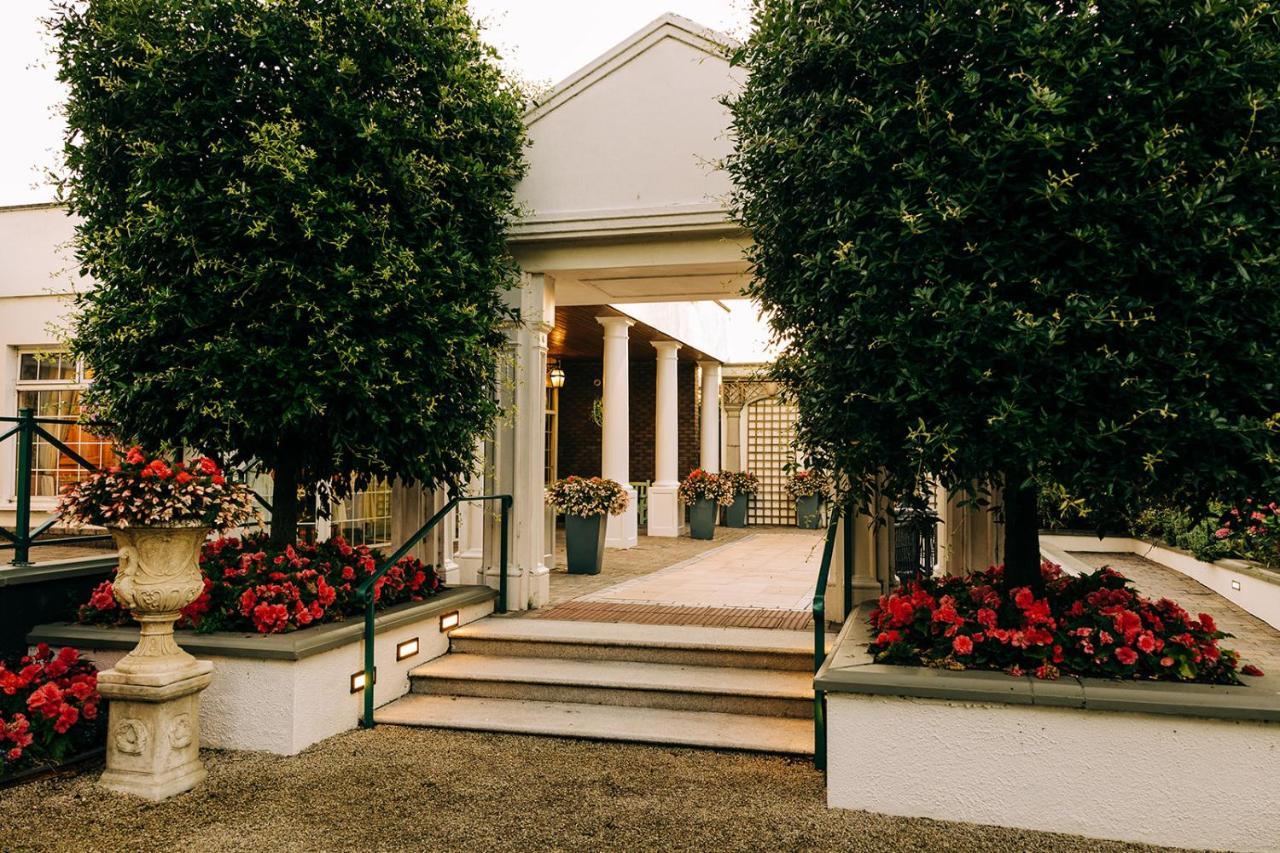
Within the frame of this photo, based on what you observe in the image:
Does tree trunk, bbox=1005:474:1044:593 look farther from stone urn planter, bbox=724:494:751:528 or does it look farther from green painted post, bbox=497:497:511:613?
stone urn planter, bbox=724:494:751:528

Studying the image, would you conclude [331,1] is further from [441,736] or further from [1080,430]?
[1080,430]

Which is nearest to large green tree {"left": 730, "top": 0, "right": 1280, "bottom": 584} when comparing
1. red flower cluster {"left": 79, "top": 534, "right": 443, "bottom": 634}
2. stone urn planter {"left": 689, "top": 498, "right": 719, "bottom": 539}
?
red flower cluster {"left": 79, "top": 534, "right": 443, "bottom": 634}

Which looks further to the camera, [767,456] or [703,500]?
[767,456]

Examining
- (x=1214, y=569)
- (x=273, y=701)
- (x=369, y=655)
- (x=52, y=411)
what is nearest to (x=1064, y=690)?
(x=369, y=655)

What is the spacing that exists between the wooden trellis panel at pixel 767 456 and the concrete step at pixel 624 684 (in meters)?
11.9

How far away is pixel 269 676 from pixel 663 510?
373 inches

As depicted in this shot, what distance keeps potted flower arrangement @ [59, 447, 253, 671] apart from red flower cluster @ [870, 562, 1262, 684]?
306 centimetres

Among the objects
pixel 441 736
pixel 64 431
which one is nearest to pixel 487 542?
pixel 441 736

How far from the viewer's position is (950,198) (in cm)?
313

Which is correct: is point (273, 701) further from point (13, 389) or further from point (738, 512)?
point (738, 512)

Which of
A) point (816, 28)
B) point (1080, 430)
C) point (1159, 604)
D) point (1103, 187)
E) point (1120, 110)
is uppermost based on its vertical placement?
point (816, 28)

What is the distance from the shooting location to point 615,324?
36.1 ft

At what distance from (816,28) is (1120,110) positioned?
1.22 m

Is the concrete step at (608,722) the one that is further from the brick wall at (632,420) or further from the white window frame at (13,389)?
the brick wall at (632,420)
